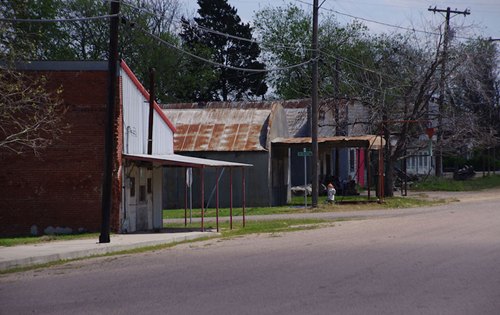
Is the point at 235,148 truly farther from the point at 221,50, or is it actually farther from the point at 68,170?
the point at 221,50

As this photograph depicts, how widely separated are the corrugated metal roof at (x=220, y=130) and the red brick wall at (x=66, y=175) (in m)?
16.5

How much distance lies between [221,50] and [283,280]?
61999 mm

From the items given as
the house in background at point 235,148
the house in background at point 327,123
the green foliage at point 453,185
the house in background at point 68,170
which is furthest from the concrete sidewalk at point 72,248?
the green foliage at point 453,185

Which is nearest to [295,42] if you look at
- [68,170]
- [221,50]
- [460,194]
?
[221,50]

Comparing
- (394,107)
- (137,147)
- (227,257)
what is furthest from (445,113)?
(227,257)

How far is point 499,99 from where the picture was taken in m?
74.2

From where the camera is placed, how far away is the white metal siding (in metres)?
26.8

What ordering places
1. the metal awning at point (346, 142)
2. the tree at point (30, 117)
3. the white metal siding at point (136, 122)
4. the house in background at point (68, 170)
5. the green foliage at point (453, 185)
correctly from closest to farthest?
the tree at point (30, 117), the house in background at point (68, 170), the white metal siding at point (136, 122), the metal awning at point (346, 142), the green foliage at point (453, 185)

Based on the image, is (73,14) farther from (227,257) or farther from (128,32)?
(227,257)

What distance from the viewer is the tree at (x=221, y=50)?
232ft

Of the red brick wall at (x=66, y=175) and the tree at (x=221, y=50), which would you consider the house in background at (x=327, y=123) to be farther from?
the red brick wall at (x=66, y=175)

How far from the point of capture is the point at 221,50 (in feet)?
244

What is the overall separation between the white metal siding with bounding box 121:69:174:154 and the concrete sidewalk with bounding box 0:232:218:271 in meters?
3.42

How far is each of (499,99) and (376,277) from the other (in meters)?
64.1
